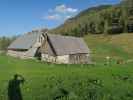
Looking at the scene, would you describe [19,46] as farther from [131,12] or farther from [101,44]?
[131,12]

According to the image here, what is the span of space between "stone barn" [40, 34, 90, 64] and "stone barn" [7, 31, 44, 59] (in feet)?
24.5

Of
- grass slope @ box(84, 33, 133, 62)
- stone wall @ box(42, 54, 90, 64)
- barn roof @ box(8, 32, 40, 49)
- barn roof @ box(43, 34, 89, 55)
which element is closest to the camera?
stone wall @ box(42, 54, 90, 64)

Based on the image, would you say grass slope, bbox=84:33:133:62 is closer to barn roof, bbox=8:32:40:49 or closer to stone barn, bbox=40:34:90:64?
barn roof, bbox=8:32:40:49

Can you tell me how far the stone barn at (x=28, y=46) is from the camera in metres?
68.5

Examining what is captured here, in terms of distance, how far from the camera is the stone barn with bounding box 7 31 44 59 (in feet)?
225

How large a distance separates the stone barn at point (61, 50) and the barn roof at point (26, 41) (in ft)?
36.4

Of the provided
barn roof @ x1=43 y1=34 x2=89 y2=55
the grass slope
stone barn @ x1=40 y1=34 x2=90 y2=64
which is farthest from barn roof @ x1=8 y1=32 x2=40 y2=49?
the grass slope

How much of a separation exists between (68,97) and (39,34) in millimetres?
55062

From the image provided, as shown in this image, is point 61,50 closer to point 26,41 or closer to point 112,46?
point 26,41

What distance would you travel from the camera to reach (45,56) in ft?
195

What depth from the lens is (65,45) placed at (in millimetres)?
58750

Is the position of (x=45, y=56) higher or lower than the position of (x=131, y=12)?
lower

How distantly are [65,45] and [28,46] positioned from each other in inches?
578

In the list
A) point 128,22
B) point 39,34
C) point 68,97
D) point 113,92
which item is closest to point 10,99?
point 68,97
